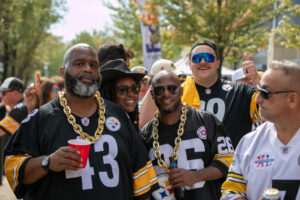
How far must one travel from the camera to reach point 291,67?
7.72 ft

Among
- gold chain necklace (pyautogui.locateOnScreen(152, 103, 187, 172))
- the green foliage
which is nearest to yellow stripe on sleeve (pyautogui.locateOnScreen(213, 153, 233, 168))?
gold chain necklace (pyautogui.locateOnScreen(152, 103, 187, 172))

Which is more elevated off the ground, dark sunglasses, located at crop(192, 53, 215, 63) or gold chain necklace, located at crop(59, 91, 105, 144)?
dark sunglasses, located at crop(192, 53, 215, 63)

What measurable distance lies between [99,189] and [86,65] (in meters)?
1.04

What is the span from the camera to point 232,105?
13.1 feet

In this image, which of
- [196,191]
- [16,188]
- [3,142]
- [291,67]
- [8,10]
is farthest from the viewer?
[8,10]

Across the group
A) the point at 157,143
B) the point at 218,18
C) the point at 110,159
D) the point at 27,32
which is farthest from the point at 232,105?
the point at 27,32

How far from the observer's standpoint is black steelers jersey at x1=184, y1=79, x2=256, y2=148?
13.0ft

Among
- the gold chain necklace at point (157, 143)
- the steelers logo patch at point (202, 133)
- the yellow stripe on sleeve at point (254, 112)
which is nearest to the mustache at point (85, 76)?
the gold chain necklace at point (157, 143)

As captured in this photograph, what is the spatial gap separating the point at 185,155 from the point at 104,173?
2.75ft

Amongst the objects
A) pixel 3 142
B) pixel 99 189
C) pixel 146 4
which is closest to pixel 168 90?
pixel 99 189

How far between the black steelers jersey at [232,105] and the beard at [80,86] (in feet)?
5.53

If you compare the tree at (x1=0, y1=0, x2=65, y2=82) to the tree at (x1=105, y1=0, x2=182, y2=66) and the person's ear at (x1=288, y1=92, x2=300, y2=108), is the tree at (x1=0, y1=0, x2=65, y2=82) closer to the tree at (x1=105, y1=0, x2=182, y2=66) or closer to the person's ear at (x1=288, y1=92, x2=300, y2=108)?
the tree at (x1=105, y1=0, x2=182, y2=66)

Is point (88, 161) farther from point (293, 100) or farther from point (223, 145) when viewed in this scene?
point (293, 100)

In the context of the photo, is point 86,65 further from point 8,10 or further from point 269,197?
point 8,10
